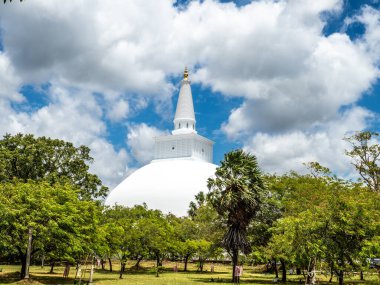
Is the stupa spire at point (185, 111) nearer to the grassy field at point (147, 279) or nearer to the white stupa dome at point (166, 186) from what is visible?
the white stupa dome at point (166, 186)

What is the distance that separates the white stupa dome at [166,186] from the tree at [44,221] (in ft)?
146

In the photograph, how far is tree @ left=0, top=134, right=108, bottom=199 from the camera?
49969 mm

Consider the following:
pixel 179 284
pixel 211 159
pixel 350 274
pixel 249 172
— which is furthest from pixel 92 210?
pixel 211 159

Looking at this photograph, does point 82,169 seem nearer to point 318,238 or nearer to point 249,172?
point 249,172

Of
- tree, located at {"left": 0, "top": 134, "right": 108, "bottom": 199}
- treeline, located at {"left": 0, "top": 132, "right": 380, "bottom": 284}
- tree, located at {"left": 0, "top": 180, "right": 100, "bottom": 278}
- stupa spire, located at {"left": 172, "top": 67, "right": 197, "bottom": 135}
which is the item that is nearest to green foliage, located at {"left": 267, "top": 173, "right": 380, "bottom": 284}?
treeline, located at {"left": 0, "top": 132, "right": 380, "bottom": 284}

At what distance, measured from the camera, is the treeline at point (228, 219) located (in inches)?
1073

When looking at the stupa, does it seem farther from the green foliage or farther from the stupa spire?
the green foliage

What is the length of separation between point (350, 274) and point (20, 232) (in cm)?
2121

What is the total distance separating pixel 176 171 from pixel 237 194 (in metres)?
48.8

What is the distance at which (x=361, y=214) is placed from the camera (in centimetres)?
2645

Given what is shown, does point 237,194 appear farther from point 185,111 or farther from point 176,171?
point 185,111

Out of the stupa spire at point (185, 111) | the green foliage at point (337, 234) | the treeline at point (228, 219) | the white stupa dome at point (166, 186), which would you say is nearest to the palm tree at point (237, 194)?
the treeline at point (228, 219)

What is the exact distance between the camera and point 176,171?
8256 cm

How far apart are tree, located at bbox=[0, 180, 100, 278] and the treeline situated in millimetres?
66
